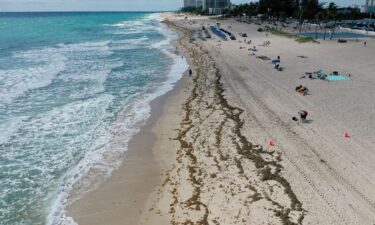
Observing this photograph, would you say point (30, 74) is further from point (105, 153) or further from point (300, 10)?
point (300, 10)

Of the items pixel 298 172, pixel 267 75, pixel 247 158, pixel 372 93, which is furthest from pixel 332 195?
pixel 267 75

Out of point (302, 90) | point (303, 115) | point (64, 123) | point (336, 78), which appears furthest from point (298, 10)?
point (64, 123)

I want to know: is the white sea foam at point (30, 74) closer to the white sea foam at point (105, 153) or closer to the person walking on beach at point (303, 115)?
the white sea foam at point (105, 153)

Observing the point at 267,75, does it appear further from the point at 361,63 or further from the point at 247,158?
the point at 247,158

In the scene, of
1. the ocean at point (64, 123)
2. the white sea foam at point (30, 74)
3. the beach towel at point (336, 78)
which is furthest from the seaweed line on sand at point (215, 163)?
the white sea foam at point (30, 74)

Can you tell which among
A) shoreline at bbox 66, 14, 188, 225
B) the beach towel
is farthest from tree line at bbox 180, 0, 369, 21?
shoreline at bbox 66, 14, 188, 225

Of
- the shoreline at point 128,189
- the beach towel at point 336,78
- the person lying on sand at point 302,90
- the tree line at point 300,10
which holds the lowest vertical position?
the shoreline at point 128,189

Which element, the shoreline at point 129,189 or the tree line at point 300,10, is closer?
the shoreline at point 129,189
